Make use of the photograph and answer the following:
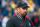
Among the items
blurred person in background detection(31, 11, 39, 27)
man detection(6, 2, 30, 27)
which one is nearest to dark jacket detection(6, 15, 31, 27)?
man detection(6, 2, 30, 27)

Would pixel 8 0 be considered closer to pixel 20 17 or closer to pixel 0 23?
pixel 0 23

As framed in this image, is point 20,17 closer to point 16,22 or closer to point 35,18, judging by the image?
point 16,22

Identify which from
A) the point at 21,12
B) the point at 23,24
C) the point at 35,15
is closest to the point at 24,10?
the point at 21,12

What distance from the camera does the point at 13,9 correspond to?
420 centimetres

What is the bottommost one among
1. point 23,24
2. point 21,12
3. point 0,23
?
point 0,23

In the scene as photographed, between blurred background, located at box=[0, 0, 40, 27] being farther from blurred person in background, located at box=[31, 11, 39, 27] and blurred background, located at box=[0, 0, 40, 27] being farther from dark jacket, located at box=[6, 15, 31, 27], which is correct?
dark jacket, located at box=[6, 15, 31, 27]

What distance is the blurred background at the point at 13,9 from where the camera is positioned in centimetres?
416

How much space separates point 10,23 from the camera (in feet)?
7.55

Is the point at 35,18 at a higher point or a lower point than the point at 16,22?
lower

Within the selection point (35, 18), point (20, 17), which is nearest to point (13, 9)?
point (35, 18)

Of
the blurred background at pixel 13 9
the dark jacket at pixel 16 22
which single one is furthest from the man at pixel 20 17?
the blurred background at pixel 13 9

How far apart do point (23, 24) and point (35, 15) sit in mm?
1797

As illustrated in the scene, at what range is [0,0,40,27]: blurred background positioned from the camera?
4.16 meters

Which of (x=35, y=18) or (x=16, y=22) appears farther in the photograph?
(x=35, y=18)
